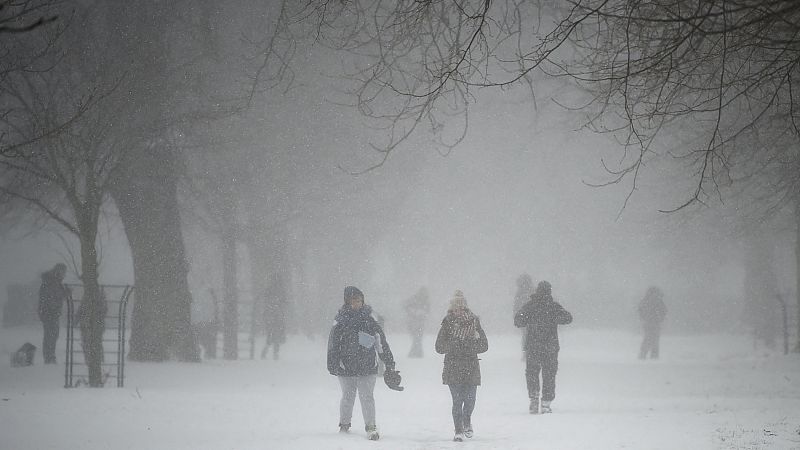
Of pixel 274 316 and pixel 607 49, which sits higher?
pixel 607 49

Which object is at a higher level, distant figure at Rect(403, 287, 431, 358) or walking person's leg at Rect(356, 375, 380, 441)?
distant figure at Rect(403, 287, 431, 358)

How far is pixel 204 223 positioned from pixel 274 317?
211 inches

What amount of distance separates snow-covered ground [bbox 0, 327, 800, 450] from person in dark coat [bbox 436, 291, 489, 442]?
310 millimetres

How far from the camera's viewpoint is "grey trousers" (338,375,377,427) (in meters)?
8.27

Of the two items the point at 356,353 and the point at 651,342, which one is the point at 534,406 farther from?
the point at 651,342

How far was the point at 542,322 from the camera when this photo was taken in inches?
402

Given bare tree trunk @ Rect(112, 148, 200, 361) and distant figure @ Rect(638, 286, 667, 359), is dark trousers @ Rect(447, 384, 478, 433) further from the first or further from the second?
distant figure @ Rect(638, 286, 667, 359)

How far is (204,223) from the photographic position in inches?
952

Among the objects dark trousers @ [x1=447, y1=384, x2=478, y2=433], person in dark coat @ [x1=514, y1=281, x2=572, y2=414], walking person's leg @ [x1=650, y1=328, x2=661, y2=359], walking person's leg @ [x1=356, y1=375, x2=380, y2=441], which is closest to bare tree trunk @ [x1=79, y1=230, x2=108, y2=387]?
walking person's leg @ [x1=356, y1=375, x2=380, y2=441]

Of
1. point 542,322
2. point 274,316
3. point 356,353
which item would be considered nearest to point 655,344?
point 274,316

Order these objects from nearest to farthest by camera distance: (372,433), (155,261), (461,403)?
(372,433) → (461,403) → (155,261)

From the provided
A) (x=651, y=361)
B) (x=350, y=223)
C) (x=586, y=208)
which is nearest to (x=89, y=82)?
(x=651, y=361)

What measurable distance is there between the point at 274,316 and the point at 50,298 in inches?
261

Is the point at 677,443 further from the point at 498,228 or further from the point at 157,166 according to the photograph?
the point at 498,228
